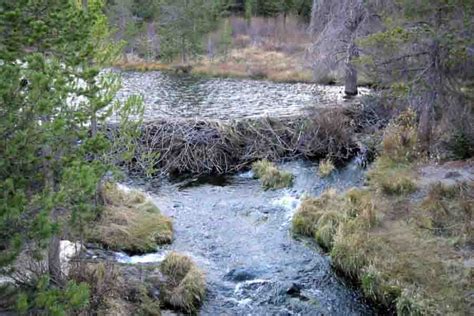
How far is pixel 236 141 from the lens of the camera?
15.6 meters

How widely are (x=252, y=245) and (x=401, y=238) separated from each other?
282cm

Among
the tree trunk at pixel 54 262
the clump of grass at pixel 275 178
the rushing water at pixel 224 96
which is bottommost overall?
the clump of grass at pixel 275 178

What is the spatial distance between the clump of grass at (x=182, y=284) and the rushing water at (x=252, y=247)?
218 millimetres

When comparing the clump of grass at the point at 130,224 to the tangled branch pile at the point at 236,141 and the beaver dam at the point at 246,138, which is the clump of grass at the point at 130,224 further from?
the tangled branch pile at the point at 236,141

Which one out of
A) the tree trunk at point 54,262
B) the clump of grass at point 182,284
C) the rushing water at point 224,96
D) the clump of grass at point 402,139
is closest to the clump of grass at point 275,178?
the clump of grass at point 402,139

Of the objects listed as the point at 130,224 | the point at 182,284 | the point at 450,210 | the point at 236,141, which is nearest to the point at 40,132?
the point at 182,284

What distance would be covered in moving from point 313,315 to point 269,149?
827 centimetres

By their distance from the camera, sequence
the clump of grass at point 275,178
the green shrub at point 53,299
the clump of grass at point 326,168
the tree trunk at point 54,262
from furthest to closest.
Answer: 1. the clump of grass at point 326,168
2. the clump of grass at point 275,178
3. the tree trunk at point 54,262
4. the green shrub at point 53,299

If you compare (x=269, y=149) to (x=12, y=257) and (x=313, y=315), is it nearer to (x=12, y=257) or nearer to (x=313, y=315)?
(x=313, y=315)

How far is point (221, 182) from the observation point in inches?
551

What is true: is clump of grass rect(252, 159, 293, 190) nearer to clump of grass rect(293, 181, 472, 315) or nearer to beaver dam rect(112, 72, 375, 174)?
beaver dam rect(112, 72, 375, 174)

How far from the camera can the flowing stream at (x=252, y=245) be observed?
7.99m

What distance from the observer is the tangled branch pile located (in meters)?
14.9

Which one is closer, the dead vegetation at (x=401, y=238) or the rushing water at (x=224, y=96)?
the dead vegetation at (x=401, y=238)
